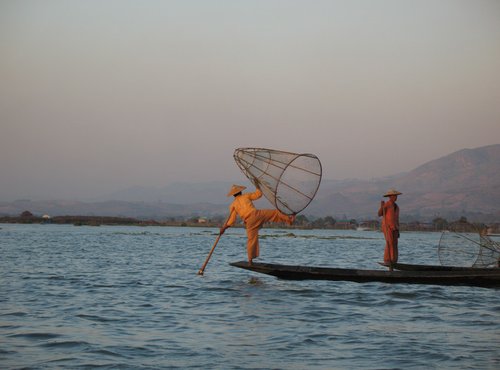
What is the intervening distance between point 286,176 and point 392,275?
→ 2.97 m

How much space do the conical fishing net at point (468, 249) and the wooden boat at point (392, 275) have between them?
1382 mm

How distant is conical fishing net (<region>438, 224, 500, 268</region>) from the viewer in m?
16.2

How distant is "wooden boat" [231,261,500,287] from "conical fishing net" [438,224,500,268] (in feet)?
4.53

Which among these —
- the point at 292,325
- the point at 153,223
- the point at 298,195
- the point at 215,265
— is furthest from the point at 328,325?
the point at 153,223

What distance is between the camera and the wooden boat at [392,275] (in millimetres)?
14680

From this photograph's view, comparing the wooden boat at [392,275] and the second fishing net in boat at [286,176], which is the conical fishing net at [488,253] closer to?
the wooden boat at [392,275]

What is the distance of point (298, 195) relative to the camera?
14.6 meters

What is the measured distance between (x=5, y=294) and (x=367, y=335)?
772 cm

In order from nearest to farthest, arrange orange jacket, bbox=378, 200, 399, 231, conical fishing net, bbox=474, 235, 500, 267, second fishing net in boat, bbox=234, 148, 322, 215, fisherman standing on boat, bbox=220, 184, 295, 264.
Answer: second fishing net in boat, bbox=234, 148, 322, 215
fisherman standing on boat, bbox=220, 184, 295, 264
orange jacket, bbox=378, 200, 399, 231
conical fishing net, bbox=474, 235, 500, 267

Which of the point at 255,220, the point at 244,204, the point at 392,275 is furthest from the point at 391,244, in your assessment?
the point at 244,204

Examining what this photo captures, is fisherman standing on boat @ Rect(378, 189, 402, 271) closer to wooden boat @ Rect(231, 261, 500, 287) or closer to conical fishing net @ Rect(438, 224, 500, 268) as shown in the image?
wooden boat @ Rect(231, 261, 500, 287)

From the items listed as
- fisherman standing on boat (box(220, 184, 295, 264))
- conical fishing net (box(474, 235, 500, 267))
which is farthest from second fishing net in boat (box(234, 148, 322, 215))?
conical fishing net (box(474, 235, 500, 267))

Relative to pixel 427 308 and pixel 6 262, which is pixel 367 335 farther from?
pixel 6 262

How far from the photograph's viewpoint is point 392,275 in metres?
14.7
